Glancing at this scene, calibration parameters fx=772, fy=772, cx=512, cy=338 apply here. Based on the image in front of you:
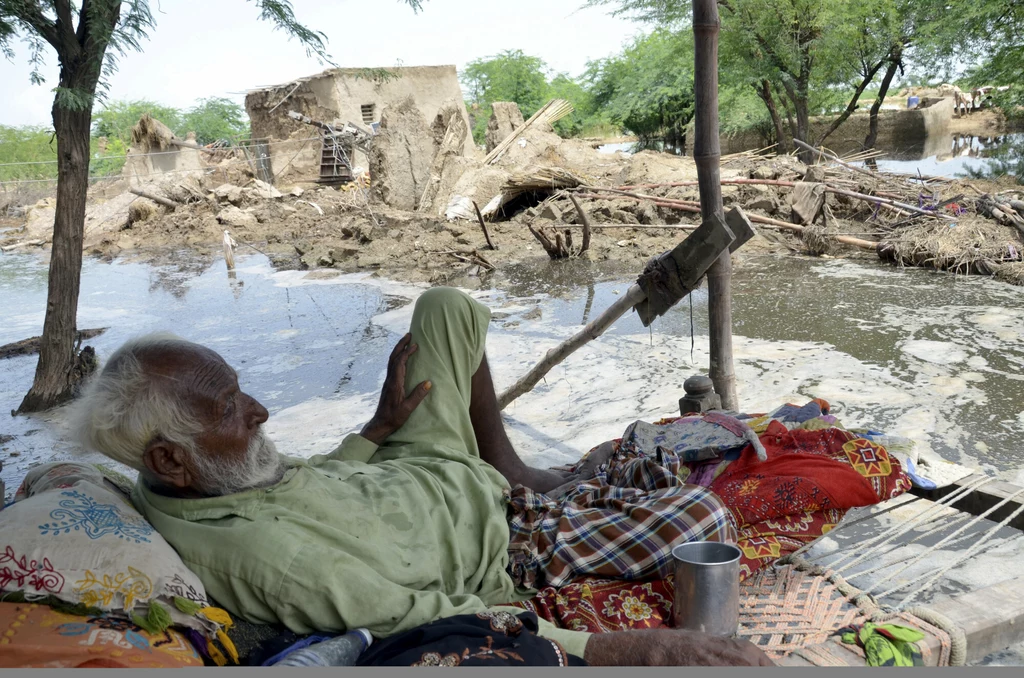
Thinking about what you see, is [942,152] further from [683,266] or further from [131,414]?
[131,414]

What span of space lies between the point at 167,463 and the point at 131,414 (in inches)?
5.4

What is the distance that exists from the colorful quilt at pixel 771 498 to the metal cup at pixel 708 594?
17 cm

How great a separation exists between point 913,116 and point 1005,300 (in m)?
20.0

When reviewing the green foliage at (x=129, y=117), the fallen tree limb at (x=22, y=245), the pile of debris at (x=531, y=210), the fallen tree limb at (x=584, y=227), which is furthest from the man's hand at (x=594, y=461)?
the green foliage at (x=129, y=117)

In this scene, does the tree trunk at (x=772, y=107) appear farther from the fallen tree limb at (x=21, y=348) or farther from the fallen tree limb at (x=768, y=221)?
the fallen tree limb at (x=21, y=348)

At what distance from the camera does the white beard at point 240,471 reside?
5.79 feet

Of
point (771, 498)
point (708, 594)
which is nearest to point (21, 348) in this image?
point (771, 498)

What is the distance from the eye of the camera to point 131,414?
1.70 m

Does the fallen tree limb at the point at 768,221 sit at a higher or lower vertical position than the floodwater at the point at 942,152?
lower

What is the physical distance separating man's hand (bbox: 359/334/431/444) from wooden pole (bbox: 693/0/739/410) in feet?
4.91

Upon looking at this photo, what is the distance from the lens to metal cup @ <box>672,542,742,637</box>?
1.76 metres

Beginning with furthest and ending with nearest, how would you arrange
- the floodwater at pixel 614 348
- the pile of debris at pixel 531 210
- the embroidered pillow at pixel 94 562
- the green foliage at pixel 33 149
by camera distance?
1. the green foliage at pixel 33 149
2. the pile of debris at pixel 531 210
3. the floodwater at pixel 614 348
4. the embroidered pillow at pixel 94 562

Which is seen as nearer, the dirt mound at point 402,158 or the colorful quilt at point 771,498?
the colorful quilt at point 771,498

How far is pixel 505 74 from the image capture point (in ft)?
126
